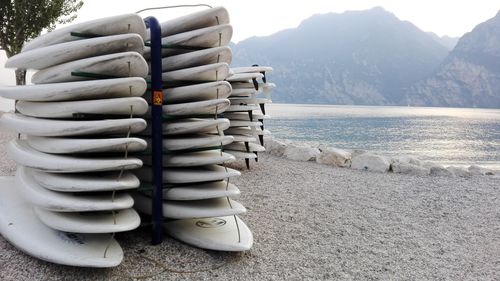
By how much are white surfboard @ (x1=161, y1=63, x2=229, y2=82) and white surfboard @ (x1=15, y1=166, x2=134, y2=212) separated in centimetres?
114

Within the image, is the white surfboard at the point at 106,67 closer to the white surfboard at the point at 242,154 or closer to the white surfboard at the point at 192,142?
the white surfboard at the point at 192,142

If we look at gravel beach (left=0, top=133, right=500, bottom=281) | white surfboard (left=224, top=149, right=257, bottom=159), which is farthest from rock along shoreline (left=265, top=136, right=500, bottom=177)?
white surfboard (left=224, top=149, right=257, bottom=159)

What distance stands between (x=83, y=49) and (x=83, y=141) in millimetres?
760

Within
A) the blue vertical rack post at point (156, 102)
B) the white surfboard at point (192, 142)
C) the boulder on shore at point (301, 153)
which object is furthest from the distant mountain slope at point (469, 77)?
the blue vertical rack post at point (156, 102)

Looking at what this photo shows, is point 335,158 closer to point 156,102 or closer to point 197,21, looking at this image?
point 197,21

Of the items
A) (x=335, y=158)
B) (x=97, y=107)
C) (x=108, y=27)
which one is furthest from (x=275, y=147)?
(x=97, y=107)

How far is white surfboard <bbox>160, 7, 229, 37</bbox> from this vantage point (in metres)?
3.63

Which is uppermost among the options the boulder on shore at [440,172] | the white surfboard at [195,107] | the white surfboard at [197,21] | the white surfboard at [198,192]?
the white surfboard at [197,21]

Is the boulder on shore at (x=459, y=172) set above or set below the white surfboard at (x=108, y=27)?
below

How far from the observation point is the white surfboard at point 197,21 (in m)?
3.63

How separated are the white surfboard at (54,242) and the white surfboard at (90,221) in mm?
133

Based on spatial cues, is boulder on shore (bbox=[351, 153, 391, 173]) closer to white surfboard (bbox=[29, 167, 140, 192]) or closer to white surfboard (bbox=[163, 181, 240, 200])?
white surfboard (bbox=[163, 181, 240, 200])

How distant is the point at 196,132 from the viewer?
3705 millimetres

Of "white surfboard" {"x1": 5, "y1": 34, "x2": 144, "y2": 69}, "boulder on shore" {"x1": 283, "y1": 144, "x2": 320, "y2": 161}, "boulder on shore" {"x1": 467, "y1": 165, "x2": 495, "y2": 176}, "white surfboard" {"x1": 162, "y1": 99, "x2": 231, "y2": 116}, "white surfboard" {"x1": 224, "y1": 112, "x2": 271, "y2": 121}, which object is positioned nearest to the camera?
"white surfboard" {"x1": 5, "y1": 34, "x2": 144, "y2": 69}
